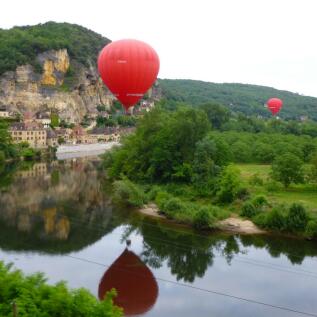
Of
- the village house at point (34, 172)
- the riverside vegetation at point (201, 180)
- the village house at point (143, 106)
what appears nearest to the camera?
the riverside vegetation at point (201, 180)

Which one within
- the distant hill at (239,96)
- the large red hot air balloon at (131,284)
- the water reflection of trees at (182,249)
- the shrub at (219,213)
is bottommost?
the large red hot air balloon at (131,284)

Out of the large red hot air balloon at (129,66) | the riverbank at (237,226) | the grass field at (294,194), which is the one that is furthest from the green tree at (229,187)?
the large red hot air balloon at (129,66)

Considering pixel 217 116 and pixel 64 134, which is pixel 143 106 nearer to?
pixel 217 116

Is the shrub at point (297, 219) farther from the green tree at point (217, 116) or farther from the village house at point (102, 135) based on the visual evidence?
the village house at point (102, 135)

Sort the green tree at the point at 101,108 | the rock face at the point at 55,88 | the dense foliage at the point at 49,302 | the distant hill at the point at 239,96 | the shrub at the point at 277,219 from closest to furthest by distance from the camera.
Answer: the dense foliage at the point at 49,302, the shrub at the point at 277,219, the rock face at the point at 55,88, the green tree at the point at 101,108, the distant hill at the point at 239,96

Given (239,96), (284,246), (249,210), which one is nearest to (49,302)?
(284,246)

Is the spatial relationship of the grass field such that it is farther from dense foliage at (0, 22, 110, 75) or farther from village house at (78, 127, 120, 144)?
dense foliage at (0, 22, 110, 75)
